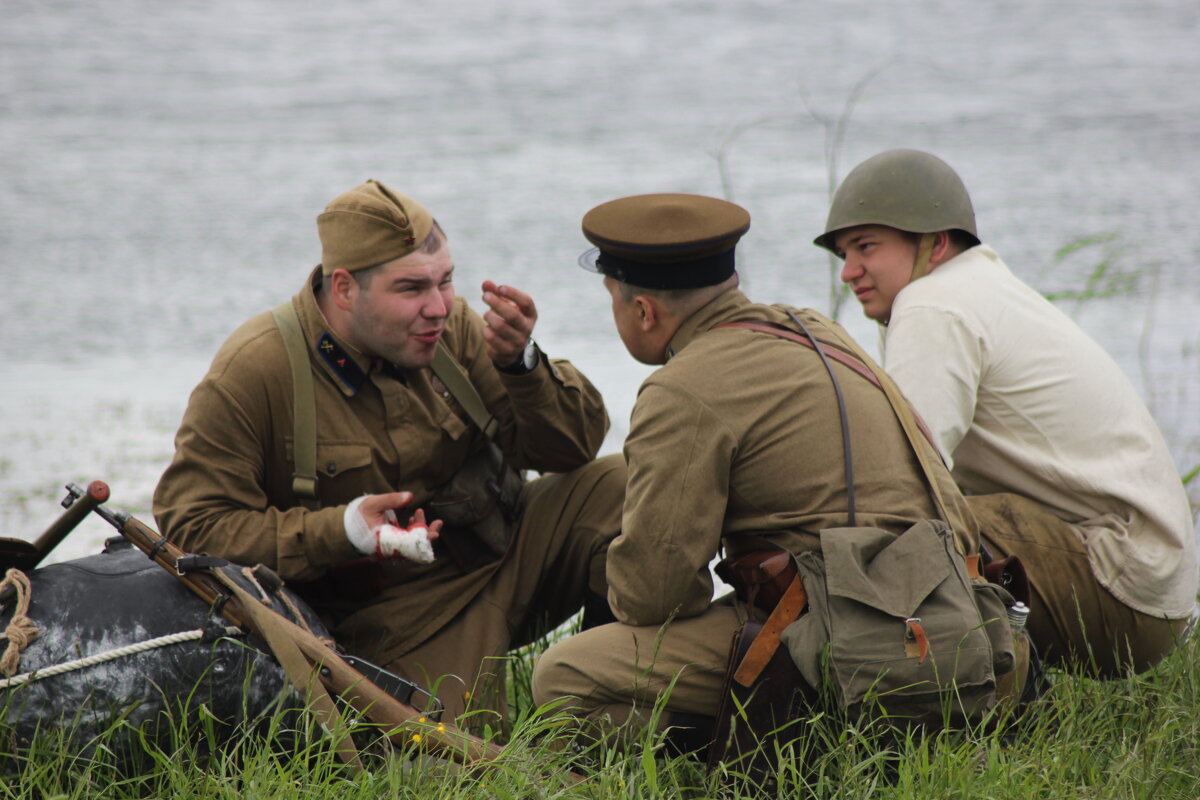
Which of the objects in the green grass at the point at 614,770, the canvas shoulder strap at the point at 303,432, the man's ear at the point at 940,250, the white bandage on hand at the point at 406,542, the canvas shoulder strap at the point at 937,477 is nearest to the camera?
the green grass at the point at 614,770

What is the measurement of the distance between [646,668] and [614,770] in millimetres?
257

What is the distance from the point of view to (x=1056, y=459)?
3.64m

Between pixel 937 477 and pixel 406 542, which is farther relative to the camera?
pixel 406 542

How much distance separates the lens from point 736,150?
38.1 ft

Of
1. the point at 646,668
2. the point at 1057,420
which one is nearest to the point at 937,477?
the point at 1057,420

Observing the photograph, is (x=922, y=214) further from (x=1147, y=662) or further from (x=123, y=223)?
(x=123, y=223)

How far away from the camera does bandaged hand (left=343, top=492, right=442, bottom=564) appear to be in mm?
3377

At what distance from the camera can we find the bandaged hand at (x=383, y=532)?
3377mm

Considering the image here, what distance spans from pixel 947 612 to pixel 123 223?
9086mm

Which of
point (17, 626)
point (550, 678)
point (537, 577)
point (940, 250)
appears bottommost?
point (537, 577)

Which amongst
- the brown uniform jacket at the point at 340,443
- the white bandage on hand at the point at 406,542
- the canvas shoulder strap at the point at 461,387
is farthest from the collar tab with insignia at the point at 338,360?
the white bandage on hand at the point at 406,542

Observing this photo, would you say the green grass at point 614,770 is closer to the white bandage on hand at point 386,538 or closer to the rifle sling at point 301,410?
the white bandage on hand at point 386,538

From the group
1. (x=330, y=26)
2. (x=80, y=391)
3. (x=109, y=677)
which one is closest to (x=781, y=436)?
(x=109, y=677)

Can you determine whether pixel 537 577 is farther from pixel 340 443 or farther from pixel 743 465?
pixel 743 465
